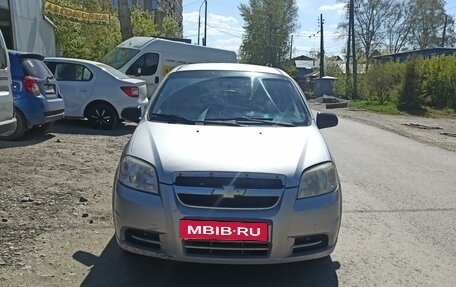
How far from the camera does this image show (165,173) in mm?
3357

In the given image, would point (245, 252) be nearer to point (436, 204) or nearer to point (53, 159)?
point (436, 204)

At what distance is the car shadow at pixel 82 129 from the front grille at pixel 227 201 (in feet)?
25.8

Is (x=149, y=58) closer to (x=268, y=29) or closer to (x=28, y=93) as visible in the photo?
(x=28, y=93)

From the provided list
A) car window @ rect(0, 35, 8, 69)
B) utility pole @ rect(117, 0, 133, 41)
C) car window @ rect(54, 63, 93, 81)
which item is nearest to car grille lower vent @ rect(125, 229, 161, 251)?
car window @ rect(0, 35, 8, 69)

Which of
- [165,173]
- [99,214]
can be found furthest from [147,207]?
[99,214]

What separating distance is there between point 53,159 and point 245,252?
5044 millimetres

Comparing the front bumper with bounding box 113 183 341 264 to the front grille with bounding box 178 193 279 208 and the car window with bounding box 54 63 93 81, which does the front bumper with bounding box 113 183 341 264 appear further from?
the car window with bounding box 54 63 93 81

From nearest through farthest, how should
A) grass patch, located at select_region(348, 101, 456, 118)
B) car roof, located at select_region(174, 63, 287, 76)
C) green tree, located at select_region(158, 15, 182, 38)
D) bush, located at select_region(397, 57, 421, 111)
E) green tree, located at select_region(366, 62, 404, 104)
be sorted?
car roof, located at select_region(174, 63, 287, 76), grass patch, located at select_region(348, 101, 456, 118), bush, located at select_region(397, 57, 421, 111), green tree, located at select_region(366, 62, 404, 104), green tree, located at select_region(158, 15, 182, 38)

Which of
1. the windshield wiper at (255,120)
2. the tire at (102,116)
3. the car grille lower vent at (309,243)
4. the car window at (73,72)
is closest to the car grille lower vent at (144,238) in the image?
the car grille lower vent at (309,243)

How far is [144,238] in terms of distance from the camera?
3.43m

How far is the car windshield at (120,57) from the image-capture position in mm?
16141

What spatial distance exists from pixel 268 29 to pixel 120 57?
180ft

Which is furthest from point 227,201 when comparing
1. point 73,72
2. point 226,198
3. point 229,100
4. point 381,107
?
point 381,107

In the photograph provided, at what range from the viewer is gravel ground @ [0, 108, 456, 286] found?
396 centimetres
